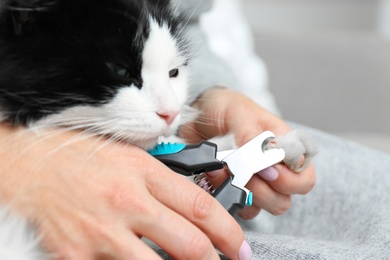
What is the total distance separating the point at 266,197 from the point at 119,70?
10.2 inches

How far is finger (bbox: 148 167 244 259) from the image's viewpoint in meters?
0.54

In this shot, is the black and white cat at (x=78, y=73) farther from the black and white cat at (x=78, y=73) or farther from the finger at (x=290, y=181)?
the finger at (x=290, y=181)

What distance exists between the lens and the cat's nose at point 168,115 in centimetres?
55

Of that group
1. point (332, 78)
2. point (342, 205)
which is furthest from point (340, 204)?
point (332, 78)

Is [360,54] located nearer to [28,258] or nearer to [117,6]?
[117,6]

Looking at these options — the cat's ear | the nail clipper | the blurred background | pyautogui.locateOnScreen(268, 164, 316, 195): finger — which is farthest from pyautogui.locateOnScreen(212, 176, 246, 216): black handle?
the blurred background

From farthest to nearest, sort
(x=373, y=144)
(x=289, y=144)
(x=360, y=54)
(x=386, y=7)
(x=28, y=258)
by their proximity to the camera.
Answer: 1. (x=386, y=7)
2. (x=360, y=54)
3. (x=373, y=144)
4. (x=289, y=144)
5. (x=28, y=258)

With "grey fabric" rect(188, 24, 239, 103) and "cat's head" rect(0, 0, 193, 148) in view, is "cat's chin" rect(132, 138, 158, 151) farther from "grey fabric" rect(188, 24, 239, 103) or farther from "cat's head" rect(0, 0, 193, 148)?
"grey fabric" rect(188, 24, 239, 103)

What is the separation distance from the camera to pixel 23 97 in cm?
53

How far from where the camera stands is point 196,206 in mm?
540

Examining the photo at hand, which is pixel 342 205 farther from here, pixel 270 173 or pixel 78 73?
pixel 78 73

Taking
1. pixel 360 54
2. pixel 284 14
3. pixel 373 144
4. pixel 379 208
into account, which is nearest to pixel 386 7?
pixel 284 14

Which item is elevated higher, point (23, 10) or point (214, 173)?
point (23, 10)

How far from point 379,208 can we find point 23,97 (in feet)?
1.59
